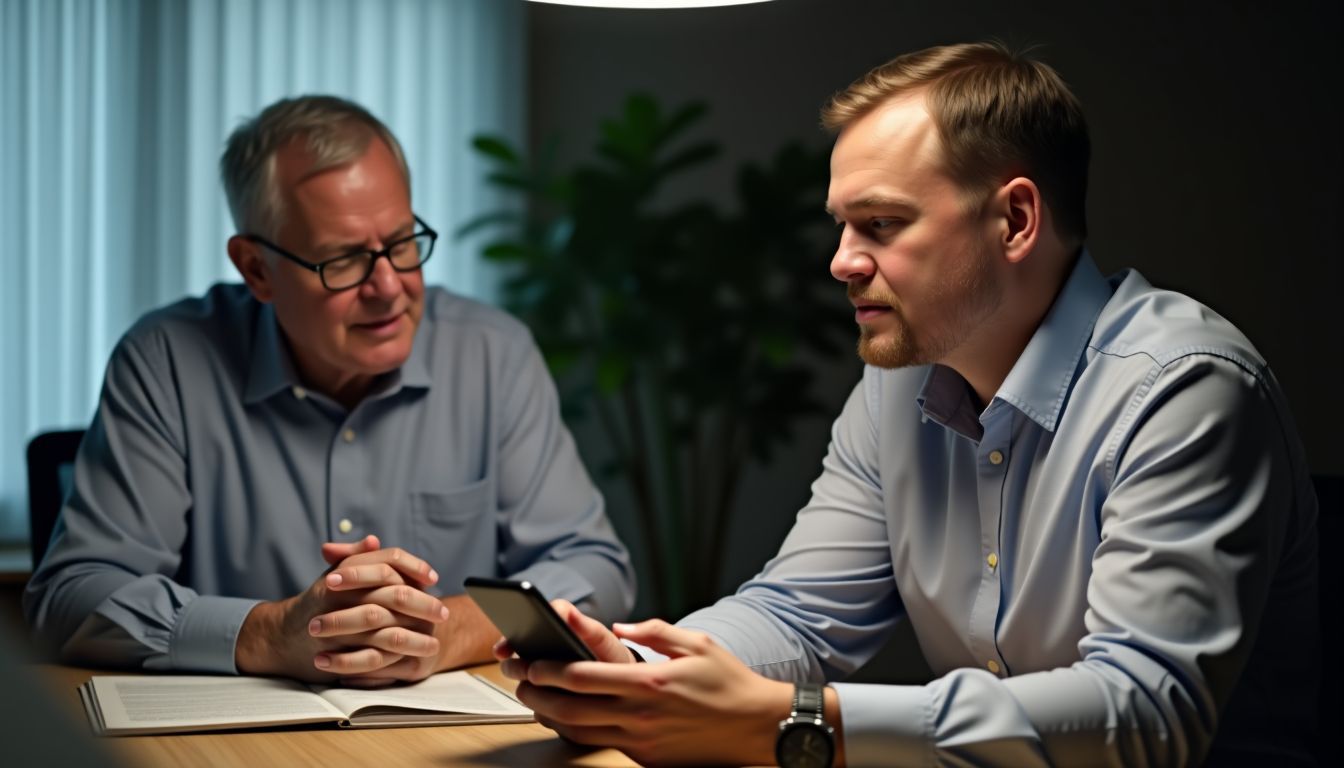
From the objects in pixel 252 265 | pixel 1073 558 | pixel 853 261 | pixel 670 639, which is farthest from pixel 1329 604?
pixel 252 265

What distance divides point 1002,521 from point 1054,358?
20 cm

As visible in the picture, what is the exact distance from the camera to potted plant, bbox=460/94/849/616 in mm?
4340

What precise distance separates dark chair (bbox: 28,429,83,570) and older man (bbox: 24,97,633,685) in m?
0.35

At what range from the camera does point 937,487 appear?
5.35ft

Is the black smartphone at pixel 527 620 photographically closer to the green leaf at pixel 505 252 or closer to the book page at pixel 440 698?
the book page at pixel 440 698

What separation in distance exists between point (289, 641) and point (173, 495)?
50 centimetres

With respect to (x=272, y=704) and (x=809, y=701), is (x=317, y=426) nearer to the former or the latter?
(x=272, y=704)

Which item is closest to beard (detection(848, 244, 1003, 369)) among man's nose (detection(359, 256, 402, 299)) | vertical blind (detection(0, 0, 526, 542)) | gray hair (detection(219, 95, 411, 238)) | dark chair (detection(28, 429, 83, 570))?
man's nose (detection(359, 256, 402, 299))

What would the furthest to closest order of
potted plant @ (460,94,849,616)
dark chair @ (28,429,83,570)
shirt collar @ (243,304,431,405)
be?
potted plant @ (460,94,849,616) < dark chair @ (28,429,83,570) < shirt collar @ (243,304,431,405)

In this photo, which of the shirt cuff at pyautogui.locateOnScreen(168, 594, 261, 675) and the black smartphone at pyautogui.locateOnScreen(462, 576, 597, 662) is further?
the shirt cuff at pyautogui.locateOnScreen(168, 594, 261, 675)

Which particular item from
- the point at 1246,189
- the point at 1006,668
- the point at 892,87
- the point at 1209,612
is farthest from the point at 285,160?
the point at 1246,189

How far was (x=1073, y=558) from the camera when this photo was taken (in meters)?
1.45

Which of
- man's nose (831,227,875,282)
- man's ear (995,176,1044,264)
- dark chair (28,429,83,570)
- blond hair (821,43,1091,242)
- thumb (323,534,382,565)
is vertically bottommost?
dark chair (28,429,83,570)

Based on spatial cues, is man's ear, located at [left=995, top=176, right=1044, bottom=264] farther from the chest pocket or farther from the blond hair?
the chest pocket
